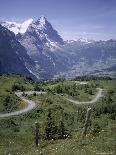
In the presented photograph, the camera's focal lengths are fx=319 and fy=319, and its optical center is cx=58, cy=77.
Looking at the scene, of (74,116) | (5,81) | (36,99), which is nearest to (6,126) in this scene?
(74,116)

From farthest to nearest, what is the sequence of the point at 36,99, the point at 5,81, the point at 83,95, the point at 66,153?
the point at 83,95 < the point at 5,81 < the point at 36,99 < the point at 66,153

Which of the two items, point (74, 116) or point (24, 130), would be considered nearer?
point (24, 130)

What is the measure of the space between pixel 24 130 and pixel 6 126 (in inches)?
223

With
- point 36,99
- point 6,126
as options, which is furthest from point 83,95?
point 6,126

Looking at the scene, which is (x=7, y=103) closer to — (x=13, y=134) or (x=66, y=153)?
(x=13, y=134)

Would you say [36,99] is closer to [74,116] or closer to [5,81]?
[74,116]

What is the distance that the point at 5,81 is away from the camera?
180125 mm

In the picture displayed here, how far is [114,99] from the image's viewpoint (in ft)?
625

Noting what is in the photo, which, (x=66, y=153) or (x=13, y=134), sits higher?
(x=66, y=153)

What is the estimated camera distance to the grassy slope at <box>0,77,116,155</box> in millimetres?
26608

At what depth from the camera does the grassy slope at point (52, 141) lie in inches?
1048

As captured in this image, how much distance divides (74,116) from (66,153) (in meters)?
87.9

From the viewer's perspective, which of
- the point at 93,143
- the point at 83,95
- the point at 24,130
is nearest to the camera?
the point at 93,143

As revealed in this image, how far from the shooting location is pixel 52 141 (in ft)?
118
